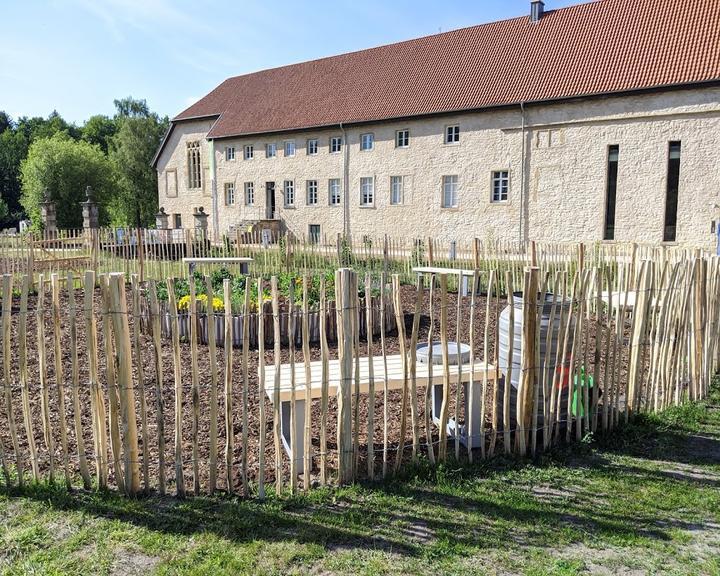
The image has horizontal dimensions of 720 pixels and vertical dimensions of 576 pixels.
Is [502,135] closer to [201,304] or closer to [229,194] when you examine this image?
[229,194]

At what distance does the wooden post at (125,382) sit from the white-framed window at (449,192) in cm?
2516

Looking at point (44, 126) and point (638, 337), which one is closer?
point (638, 337)

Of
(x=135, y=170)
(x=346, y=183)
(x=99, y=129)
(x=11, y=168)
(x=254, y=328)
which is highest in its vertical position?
(x=99, y=129)

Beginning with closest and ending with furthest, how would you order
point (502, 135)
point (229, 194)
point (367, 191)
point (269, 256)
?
point (269, 256) → point (502, 135) → point (367, 191) → point (229, 194)

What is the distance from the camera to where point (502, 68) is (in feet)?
88.5

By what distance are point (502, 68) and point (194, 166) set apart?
21719 mm

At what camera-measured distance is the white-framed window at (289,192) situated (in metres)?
34.1

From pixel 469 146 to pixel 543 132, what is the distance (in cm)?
339

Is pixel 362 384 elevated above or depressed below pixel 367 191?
below

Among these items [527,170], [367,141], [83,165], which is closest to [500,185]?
[527,170]

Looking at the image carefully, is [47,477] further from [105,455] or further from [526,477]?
[526,477]

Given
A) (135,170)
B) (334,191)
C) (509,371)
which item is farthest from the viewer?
(135,170)

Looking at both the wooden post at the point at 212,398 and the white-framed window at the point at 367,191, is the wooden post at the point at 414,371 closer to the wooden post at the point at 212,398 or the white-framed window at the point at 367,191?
the wooden post at the point at 212,398

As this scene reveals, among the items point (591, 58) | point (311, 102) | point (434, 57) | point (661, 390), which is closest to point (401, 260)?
point (661, 390)
